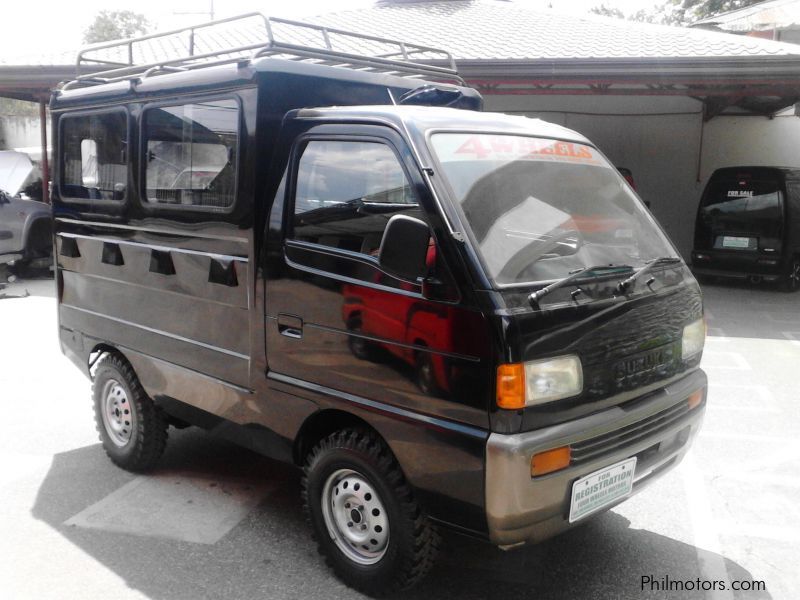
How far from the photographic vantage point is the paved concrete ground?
3287 mm

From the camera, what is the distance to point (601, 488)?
2.94 metres

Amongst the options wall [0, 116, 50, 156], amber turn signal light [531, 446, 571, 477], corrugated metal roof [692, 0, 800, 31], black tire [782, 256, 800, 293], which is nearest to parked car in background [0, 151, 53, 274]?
amber turn signal light [531, 446, 571, 477]

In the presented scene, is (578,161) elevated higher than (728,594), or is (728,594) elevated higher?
(578,161)

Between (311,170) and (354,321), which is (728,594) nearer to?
(354,321)

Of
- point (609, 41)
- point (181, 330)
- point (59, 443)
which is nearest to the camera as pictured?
point (181, 330)

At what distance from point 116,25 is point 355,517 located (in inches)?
2609

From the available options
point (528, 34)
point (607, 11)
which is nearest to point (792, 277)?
point (528, 34)

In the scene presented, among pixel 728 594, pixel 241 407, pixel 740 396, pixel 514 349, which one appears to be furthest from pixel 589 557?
pixel 740 396

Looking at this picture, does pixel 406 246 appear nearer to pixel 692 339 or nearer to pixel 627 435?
pixel 627 435

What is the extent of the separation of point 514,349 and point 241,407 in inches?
62.2

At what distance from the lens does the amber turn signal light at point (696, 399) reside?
346 cm

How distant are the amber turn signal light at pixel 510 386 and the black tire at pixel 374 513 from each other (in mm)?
600

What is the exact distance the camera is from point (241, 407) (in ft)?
12.0

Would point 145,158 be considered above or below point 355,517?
above
